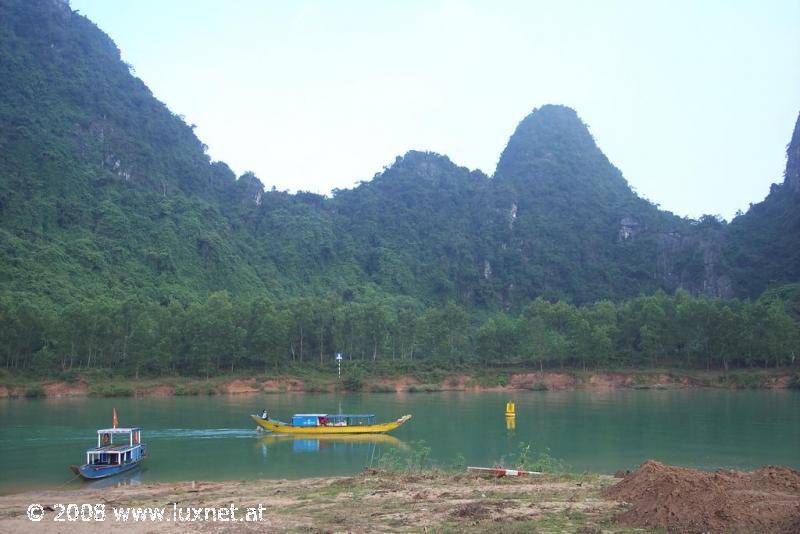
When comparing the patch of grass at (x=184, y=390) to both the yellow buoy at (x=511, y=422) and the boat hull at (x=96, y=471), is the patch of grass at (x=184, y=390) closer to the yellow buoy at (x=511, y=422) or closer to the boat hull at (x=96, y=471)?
the yellow buoy at (x=511, y=422)

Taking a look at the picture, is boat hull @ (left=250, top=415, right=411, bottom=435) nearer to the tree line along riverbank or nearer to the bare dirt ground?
the bare dirt ground

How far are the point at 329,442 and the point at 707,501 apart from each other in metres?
20.3

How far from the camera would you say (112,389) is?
149 feet

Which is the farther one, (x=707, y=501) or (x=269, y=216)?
(x=269, y=216)

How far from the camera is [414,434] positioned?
28.4 m

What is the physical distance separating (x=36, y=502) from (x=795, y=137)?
11957 cm

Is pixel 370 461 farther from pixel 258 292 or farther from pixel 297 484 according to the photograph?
pixel 258 292

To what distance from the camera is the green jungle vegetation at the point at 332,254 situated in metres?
54.8

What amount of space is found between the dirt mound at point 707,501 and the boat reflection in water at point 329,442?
48.6 ft

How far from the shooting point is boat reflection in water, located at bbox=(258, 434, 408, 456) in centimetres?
2578

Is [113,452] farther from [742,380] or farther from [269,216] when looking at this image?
[269,216]

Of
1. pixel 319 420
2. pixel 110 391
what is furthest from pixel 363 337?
pixel 319 420

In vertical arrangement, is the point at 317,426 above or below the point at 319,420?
below

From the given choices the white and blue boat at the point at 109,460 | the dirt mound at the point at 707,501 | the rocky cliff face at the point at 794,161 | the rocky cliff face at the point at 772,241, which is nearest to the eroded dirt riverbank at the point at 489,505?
the dirt mound at the point at 707,501
